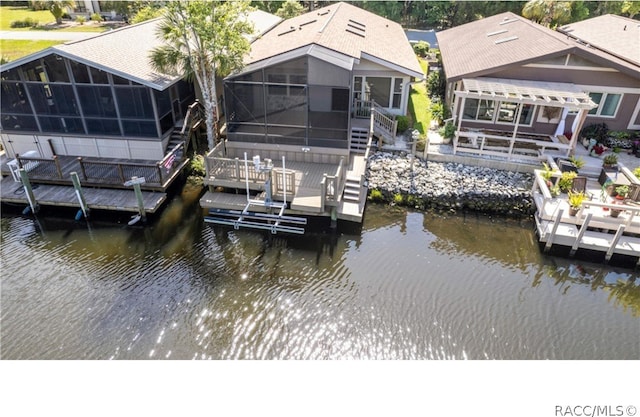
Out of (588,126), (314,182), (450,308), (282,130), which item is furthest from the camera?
(588,126)

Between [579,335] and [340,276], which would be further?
[340,276]

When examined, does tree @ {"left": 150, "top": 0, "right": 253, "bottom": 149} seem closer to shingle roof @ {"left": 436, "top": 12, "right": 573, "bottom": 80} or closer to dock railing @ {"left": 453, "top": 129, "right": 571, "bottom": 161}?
shingle roof @ {"left": 436, "top": 12, "right": 573, "bottom": 80}

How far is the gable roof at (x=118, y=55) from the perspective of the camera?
48.0 feet

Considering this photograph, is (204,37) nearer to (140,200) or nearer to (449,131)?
(140,200)

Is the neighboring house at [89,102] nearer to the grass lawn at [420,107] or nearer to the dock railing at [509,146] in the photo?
the grass lawn at [420,107]

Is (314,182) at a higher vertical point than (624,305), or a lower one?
higher

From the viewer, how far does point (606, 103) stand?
17344mm

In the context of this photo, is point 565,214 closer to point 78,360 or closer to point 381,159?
point 381,159

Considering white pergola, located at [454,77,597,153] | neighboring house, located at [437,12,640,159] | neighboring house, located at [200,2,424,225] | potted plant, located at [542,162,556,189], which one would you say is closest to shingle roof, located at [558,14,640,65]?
neighboring house, located at [437,12,640,159]

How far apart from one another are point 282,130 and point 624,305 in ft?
43.7

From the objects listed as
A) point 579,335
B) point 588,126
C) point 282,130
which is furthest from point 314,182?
point 588,126

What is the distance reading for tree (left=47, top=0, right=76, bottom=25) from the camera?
129 feet

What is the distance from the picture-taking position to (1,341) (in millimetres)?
9883

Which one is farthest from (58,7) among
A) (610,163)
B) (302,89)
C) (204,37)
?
(610,163)
